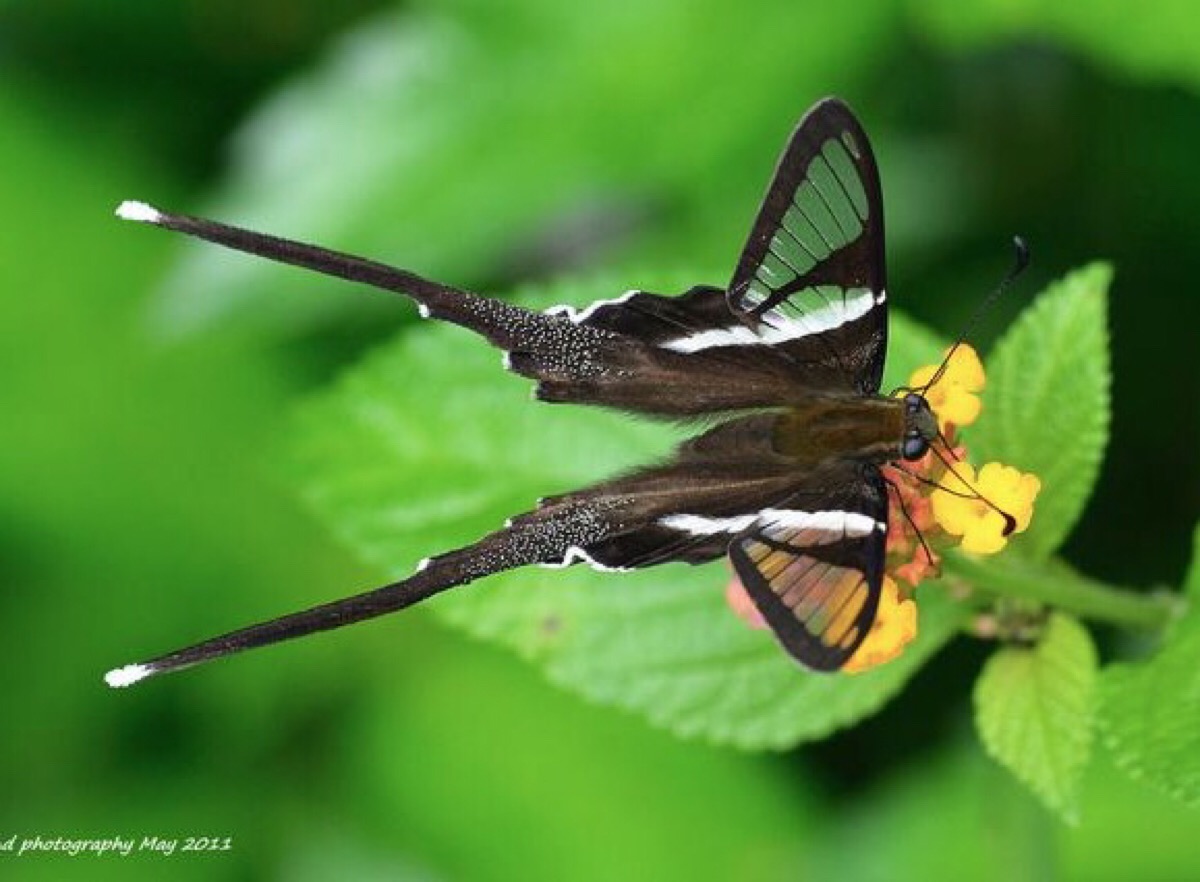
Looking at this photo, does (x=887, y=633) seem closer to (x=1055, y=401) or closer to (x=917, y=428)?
(x=917, y=428)

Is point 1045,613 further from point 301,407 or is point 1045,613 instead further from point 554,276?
point 554,276

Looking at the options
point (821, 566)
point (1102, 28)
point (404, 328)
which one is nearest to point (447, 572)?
point (821, 566)

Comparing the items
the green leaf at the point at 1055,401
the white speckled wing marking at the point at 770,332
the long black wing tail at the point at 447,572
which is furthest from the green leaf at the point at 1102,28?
the long black wing tail at the point at 447,572

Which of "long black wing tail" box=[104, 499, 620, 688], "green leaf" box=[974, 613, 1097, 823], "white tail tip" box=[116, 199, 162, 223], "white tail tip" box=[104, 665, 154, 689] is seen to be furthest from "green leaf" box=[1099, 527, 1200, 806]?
"white tail tip" box=[116, 199, 162, 223]

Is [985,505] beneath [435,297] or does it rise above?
beneath

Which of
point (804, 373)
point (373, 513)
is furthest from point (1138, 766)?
point (373, 513)

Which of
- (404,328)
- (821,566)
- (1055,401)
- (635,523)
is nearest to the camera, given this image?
(821,566)
